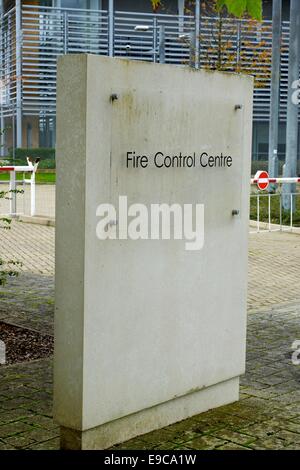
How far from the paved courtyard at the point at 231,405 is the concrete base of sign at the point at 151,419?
0.15 feet

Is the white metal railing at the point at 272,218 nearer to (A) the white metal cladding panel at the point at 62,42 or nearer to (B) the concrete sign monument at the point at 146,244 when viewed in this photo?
(B) the concrete sign monument at the point at 146,244

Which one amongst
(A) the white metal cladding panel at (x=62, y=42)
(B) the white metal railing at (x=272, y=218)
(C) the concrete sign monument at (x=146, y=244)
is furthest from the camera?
(A) the white metal cladding panel at (x=62, y=42)

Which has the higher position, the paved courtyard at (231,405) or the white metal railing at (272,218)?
the white metal railing at (272,218)

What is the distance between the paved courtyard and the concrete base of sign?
47 millimetres

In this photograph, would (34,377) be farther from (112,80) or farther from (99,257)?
(112,80)

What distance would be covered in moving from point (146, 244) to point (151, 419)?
970mm

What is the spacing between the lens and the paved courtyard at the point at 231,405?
4680 mm

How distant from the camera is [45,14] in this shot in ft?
140

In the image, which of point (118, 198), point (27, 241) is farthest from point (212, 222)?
point (27, 241)

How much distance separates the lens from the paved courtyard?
15.4 ft

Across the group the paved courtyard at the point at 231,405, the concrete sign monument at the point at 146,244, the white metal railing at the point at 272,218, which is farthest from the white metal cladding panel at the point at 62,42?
the concrete sign monument at the point at 146,244

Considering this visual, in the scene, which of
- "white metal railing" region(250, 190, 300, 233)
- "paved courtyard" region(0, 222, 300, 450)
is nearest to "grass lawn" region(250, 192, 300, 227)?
"white metal railing" region(250, 190, 300, 233)

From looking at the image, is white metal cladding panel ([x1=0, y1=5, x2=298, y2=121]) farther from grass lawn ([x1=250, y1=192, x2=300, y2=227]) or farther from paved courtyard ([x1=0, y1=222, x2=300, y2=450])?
paved courtyard ([x1=0, y1=222, x2=300, y2=450])
